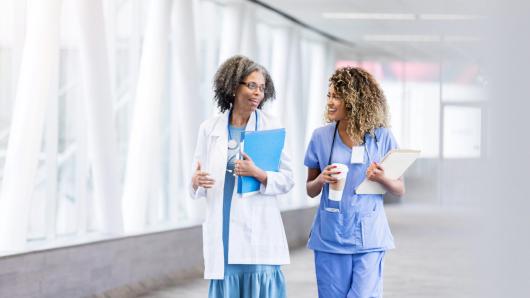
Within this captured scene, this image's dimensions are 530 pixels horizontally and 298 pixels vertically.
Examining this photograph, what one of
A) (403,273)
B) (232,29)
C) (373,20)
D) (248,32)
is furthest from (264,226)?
(373,20)

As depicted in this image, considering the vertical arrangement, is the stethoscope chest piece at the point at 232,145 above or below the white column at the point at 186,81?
below

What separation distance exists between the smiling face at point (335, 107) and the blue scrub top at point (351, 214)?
9cm

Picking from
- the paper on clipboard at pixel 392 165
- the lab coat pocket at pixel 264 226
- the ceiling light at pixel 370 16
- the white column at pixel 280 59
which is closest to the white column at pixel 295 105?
the white column at pixel 280 59

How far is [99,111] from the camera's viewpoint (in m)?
8.54

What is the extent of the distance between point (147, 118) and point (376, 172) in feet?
22.8

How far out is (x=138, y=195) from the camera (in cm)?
1019

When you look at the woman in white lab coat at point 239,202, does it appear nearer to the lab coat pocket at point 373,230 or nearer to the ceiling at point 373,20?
the lab coat pocket at point 373,230

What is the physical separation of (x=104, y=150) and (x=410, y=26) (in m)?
9.83

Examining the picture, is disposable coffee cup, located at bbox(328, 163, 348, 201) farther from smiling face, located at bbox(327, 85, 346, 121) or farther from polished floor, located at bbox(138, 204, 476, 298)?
polished floor, located at bbox(138, 204, 476, 298)

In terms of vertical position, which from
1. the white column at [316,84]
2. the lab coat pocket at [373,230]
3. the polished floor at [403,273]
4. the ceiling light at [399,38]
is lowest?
the polished floor at [403,273]

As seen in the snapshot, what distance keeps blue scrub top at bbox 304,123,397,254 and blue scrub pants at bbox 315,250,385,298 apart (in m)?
0.04

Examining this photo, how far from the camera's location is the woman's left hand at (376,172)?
372 centimetres

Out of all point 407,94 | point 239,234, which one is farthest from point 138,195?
point 407,94

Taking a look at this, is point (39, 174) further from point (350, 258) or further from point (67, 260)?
point (350, 258)
